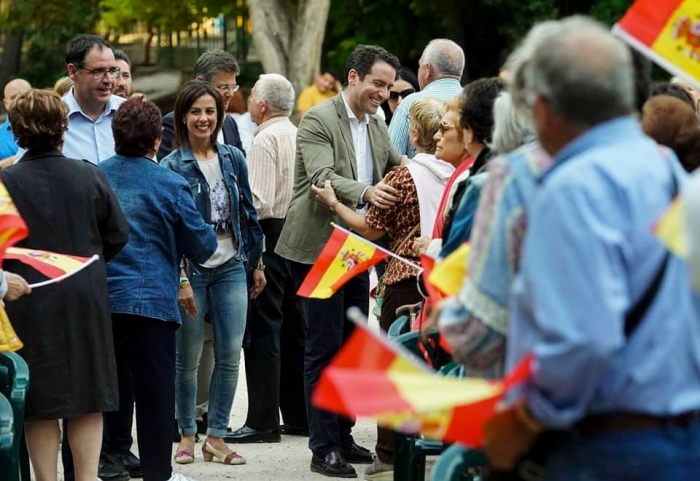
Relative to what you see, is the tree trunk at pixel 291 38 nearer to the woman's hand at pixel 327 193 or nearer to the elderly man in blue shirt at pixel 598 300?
the woman's hand at pixel 327 193

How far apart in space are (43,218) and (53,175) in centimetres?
19

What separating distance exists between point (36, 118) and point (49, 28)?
19177mm

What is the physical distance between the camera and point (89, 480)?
606 centimetres

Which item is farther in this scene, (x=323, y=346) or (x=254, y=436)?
(x=254, y=436)

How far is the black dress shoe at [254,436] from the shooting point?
26.0 ft

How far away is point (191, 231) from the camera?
253 inches

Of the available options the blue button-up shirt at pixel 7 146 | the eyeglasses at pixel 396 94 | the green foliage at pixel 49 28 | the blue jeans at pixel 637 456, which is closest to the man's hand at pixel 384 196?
the blue button-up shirt at pixel 7 146

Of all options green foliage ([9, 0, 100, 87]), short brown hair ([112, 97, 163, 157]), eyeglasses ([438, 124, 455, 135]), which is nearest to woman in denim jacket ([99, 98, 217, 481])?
short brown hair ([112, 97, 163, 157])

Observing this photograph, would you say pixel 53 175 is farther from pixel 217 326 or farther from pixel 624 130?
pixel 624 130

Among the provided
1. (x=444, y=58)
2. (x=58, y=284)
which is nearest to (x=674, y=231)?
(x=58, y=284)

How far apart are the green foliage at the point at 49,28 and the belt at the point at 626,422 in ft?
69.1

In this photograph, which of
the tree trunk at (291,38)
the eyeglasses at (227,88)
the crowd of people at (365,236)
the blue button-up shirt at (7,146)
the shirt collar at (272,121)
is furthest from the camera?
the tree trunk at (291,38)

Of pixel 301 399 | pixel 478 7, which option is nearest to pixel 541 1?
pixel 478 7

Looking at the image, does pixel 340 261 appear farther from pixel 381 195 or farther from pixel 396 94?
pixel 396 94
